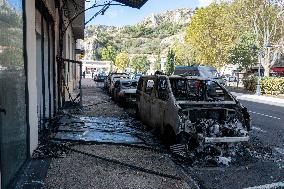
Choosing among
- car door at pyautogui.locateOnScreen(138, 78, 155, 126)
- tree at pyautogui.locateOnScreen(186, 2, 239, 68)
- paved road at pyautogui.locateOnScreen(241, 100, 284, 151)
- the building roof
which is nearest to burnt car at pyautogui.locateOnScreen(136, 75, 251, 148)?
car door at pyautogui.locateOnScreen(138, 78, 155, 126)

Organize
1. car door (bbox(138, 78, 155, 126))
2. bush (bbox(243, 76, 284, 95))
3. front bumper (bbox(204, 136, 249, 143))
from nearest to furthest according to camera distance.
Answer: front bumper (bbox(204, 136, 249, 143))
car door (bbox(138, 78, 155, 126))
bush (bbox(243, 76, 284, 95))

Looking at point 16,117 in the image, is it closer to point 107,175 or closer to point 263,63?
point 107,175

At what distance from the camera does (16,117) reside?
6102 mm

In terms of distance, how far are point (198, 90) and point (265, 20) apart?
33388mm

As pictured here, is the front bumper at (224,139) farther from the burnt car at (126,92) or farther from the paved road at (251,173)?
the burnt car at (126,92)

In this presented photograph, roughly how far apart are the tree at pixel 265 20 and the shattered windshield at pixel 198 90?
29710mm

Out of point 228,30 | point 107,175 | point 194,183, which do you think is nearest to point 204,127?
point 194,183

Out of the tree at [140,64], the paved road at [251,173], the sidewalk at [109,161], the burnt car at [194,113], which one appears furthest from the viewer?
the tree at [140,64]

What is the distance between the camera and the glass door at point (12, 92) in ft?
17.1

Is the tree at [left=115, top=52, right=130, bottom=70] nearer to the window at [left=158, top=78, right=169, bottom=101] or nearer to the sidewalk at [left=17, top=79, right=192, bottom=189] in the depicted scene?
the sidewalk at [left=17, top=79, right=192, bottom=189]

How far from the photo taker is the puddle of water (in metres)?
10.4

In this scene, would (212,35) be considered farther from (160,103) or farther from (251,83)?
(160,103)

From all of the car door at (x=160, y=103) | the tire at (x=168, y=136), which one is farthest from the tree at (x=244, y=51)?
the tire at (x=168, y=136)

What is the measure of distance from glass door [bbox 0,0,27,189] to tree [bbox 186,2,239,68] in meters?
44.7
